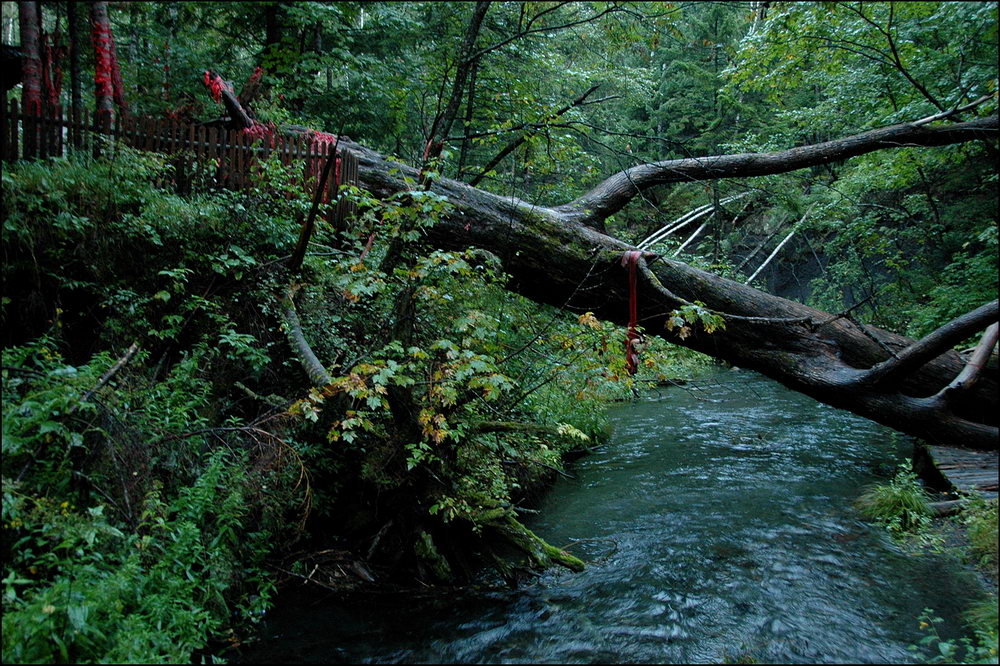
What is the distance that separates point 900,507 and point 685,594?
3011mm

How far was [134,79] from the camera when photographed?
12273mm

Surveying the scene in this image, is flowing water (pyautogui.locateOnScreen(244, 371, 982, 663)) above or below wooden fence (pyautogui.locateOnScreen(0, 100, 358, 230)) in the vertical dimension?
below

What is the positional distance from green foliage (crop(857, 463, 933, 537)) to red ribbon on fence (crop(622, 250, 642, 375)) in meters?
3.15

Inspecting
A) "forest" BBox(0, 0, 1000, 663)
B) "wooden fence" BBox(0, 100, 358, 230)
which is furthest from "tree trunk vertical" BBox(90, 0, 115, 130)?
"wooden fence" BBox(0, 100, 358, 230)

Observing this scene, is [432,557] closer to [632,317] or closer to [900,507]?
[632,317]

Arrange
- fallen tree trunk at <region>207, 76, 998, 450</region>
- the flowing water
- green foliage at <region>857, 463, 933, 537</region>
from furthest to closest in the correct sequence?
1. fallen tree trunk at <region>207, 76, 998, 450</region>
2. green foliage at <region>857, 463, 933, 537</region>
3. the flowing water

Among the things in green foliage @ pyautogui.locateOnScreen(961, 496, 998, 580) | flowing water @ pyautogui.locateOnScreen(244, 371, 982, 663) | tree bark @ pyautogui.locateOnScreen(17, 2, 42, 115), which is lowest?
flowing water @ pyautogui.locateOnScreen(244, 371, 982, 663)

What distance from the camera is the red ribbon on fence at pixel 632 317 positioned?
538 cm

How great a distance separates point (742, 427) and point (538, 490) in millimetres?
5145

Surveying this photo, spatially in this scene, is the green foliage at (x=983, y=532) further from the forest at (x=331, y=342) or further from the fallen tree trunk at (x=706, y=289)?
the fallen tree trunk at (x=706, y=289)

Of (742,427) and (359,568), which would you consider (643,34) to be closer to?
(742,427)

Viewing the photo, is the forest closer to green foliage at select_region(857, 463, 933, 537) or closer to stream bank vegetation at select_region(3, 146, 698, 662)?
stream bank vegetation at select_region(3, 146, 698, 662)

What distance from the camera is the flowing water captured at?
3990 mm

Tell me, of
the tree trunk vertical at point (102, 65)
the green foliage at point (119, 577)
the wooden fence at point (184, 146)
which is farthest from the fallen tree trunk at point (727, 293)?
the green foliage at point (119, 577)
